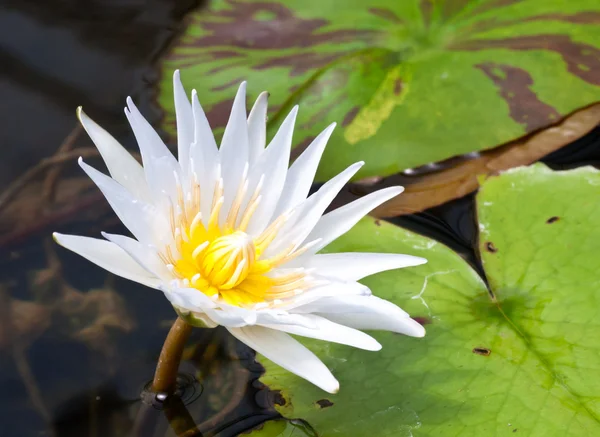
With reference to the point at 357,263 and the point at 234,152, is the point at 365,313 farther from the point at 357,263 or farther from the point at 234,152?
the point at 234,152

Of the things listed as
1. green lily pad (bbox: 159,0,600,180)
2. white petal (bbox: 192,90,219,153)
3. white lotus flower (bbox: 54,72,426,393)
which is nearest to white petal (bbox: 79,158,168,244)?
white lotus flower (bbox: 54,72,426,393)

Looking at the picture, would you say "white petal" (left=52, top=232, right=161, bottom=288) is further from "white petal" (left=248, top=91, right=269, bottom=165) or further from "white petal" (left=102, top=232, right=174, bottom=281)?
"white petal" (left=248, top=91, right=269, bottom=165)

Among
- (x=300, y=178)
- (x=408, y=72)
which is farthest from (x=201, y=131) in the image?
(x=408, y=72)

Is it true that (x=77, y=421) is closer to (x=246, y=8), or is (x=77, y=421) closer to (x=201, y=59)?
(x=201, y=59)

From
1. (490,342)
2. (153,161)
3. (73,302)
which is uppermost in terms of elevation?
(153,161)

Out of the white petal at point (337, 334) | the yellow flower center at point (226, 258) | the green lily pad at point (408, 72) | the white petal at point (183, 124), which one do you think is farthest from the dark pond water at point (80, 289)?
the white petal at point (183, 124)

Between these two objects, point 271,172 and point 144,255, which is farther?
point 271,172

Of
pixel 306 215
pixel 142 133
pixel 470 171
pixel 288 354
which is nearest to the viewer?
pixel 288 354

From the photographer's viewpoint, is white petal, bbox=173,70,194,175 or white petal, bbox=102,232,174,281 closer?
white petal, bbox=102,232,174,281
